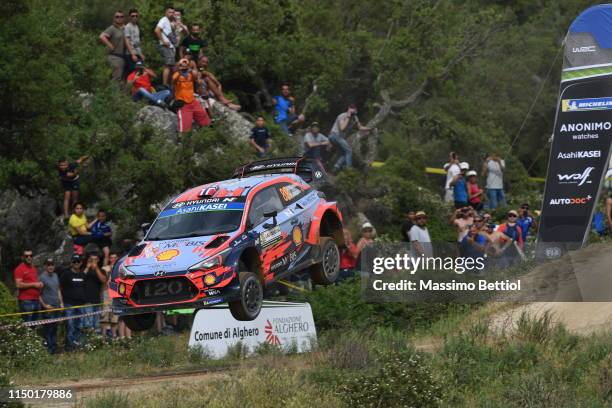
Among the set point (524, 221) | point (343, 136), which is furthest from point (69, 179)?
point (524, 221)

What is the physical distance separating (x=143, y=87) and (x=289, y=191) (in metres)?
9.84

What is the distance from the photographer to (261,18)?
34.2m

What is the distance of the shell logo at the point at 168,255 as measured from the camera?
17.2 meters

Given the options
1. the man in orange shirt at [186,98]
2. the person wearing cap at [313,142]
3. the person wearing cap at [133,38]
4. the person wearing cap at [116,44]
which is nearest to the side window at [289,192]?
the man in orange shirt at [186,98]

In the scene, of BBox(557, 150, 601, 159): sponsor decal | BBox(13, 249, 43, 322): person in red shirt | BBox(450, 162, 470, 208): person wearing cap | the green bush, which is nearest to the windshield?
the green bush

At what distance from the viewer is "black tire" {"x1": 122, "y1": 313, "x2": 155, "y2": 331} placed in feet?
59.9

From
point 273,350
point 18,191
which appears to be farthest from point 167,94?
point 273,350

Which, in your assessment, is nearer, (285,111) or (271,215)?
(271,215)

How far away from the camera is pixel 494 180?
31062 millimetres

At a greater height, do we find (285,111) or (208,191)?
(285,111)

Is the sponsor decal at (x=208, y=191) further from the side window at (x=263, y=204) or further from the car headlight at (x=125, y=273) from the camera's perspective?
the car headlight at (x=125, y=273)

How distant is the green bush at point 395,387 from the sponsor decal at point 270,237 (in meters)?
2.65

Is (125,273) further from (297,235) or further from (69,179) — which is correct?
(69,179)

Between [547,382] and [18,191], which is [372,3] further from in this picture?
[547,382]
